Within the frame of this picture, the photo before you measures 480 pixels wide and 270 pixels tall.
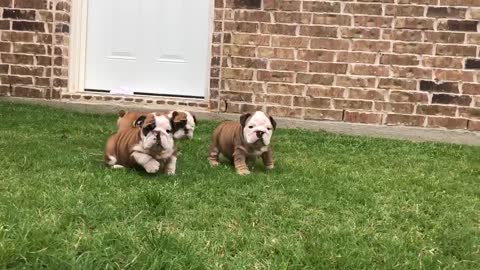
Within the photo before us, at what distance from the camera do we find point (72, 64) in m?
7.57

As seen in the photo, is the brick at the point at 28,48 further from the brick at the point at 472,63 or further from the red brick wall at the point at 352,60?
the brick at the point at 472,63

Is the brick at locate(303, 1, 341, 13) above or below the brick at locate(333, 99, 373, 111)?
above

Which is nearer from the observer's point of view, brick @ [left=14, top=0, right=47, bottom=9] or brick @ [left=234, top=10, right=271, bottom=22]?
brick @ [left=234, top=10, right=271, bottom=22]

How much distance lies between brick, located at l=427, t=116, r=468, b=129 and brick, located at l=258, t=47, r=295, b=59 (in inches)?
65.8

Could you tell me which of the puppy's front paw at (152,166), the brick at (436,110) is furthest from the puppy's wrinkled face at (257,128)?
the brick at (436,110)

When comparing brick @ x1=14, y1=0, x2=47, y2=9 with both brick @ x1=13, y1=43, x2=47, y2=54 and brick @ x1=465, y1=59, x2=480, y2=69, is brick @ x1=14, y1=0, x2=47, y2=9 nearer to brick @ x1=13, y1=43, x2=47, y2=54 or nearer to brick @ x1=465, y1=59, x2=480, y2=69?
brick @ x1=13, y1=43, x2=47, y2=54

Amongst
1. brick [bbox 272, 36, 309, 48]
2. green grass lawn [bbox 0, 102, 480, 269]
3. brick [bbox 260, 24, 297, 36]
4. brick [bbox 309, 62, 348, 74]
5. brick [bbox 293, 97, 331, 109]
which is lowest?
green grass lawn [bbox 0, 102, 480, 269]

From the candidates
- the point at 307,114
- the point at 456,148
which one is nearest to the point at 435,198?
the point at 456,148

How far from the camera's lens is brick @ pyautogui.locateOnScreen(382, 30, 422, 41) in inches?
263

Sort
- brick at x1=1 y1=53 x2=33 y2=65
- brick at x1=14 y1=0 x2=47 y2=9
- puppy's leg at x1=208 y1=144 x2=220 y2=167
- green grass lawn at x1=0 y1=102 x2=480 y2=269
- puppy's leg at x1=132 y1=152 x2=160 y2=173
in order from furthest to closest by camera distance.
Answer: brick at x1=1 y1=53 x2=33 y2=65 → brick at x1=14 y1=0 x2=47 y2=9 → puppy's leg at x1=208 y1=144 x2=220 y2=167 → puppy's leg at x1=132 y1=152 x2=160 y2=173 → green grass lawn at x1=0 y1=102 x2=480 y2=269

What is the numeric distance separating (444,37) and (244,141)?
124 inches

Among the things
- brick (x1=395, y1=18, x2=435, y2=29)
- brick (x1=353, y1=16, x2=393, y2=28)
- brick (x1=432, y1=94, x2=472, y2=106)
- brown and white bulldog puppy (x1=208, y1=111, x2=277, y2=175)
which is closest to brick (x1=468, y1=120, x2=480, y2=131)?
brick (x1=432, y1=94, x2=472, y2=106)

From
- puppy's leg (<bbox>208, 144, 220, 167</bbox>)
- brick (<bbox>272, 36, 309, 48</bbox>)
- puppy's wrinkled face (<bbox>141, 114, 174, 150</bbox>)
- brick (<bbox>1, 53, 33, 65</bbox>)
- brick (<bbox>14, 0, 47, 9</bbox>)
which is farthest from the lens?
brick (<bbox>1, 53, 33, 65</bbox>)

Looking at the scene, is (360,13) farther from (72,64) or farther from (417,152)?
(72,64)
